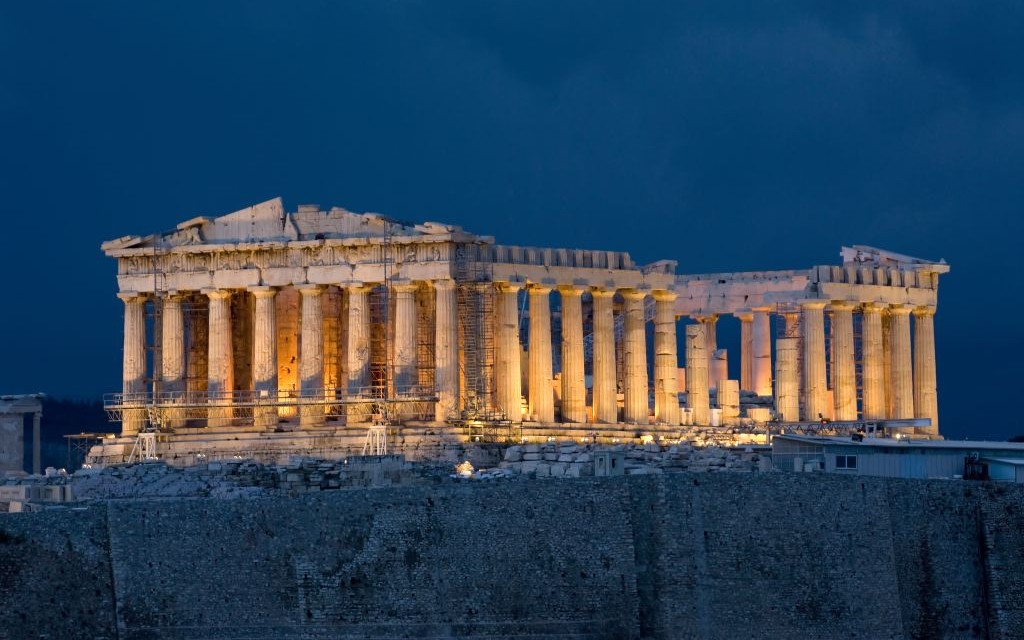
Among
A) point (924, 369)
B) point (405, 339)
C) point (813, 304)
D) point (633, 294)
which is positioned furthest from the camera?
point (924, 369)

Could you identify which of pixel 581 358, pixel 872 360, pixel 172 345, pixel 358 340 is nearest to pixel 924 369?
pixel 872 360

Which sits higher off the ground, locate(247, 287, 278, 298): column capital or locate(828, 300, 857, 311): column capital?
locate(247, 287, 278, 298): column capital

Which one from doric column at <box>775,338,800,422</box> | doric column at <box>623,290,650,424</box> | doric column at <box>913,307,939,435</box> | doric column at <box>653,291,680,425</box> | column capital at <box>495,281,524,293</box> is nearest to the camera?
column capital at <box>495,281,524,293</box>

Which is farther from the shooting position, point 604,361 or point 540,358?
point 604,361

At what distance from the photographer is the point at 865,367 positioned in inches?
4375

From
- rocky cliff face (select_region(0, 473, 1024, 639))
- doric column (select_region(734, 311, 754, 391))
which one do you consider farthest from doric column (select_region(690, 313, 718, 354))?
rocky cliff face (select_region(0, 473, 1024, 639))

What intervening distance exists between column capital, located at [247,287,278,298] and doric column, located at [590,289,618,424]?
14290mm

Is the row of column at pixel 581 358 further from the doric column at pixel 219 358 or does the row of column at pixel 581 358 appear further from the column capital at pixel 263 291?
the doric column at pixel 219 358

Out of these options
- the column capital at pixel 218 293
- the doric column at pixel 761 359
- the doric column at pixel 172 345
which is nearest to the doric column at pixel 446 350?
the column capital at pixel 218 293

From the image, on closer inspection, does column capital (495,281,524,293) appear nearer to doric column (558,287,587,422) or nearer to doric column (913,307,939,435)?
doric column (558,287,587,422)

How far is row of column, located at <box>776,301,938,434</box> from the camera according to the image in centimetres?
10950

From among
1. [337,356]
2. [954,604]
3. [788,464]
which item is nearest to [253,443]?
[337,356]

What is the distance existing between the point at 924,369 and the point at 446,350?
28.5 metres

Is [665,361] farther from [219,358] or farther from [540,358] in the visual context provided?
[219,358]
